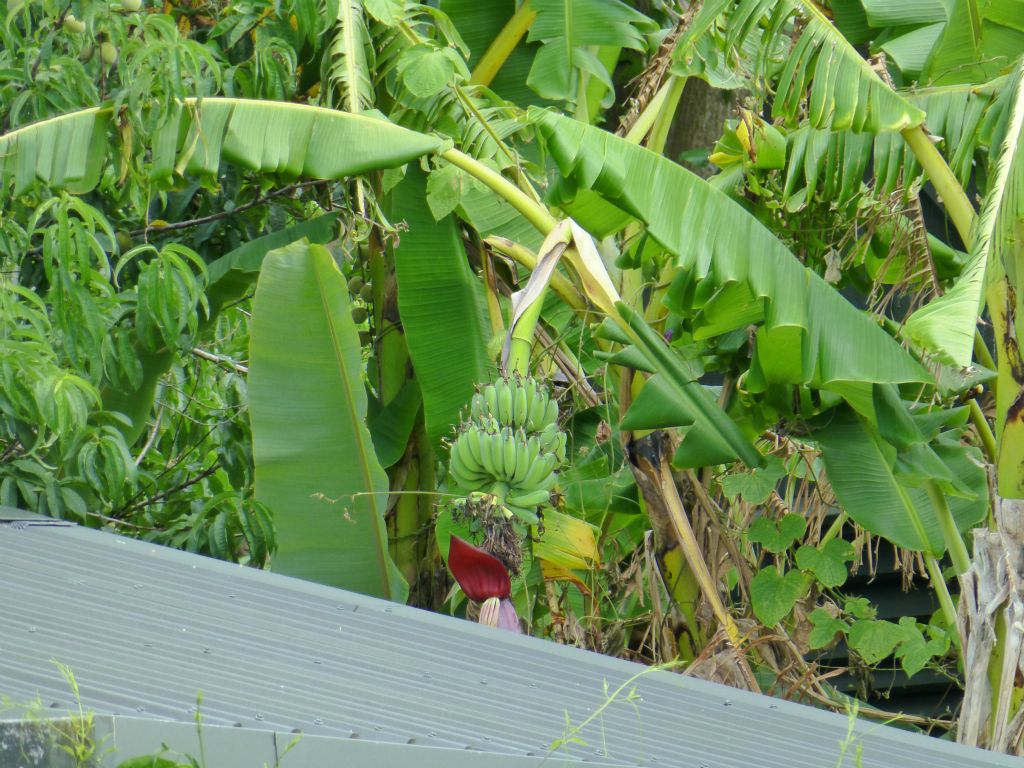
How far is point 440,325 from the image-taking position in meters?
4.68

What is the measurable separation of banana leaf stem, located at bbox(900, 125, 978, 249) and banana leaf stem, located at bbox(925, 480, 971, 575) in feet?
2.97

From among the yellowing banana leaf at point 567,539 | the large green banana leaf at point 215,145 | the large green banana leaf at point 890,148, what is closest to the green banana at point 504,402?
the yellowing banana leaf at point 567,539

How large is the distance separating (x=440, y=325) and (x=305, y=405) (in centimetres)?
61

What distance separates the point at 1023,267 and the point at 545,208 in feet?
5.30

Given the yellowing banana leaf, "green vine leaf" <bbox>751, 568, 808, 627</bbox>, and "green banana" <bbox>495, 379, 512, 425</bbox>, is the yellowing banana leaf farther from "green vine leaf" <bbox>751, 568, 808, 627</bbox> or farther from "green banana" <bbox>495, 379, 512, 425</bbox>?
"green banana" <bbox>495, 379, 512, 425</bbox>

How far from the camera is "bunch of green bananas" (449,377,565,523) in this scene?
10.7 feet

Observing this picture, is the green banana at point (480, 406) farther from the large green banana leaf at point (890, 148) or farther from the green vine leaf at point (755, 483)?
the large green banana leaf at point (890, 148)

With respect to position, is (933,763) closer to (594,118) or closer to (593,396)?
(593,396)

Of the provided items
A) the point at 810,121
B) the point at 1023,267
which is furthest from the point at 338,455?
the point at 1023,267

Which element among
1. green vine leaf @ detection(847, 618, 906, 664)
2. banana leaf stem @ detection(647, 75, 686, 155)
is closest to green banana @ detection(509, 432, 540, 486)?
green vine leaf @ detection(847, 618, 906, 664)

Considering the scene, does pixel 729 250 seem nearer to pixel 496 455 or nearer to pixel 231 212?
pixel 496 455

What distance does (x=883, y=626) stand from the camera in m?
4.65

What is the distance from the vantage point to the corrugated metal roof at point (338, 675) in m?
1.81

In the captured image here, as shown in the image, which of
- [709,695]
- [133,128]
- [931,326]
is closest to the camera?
[709,695]
